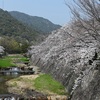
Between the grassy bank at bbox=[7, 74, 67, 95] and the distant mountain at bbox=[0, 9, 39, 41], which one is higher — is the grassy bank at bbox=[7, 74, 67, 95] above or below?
below

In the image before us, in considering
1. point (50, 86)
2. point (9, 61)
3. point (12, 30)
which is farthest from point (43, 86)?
point (12, 30)

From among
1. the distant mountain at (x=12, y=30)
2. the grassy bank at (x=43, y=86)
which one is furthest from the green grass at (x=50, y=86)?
the distant mountain at (x=12, y=30)

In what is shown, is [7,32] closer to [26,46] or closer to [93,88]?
[26,46]

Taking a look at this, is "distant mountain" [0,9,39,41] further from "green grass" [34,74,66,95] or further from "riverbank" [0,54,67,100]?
"riverbank" [0,54,67,100]

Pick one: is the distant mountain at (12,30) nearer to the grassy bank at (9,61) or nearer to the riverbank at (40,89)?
the grassy bank at (9,61)

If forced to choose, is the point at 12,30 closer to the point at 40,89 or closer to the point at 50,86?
the point at 50,86

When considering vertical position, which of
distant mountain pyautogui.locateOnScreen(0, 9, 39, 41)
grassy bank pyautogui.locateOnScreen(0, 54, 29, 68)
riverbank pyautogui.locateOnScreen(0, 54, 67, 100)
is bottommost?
grassy bank pyautogui.locateOnScreen(0, 54, 29, 68)

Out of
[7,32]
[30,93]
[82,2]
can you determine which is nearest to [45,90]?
[30,93]

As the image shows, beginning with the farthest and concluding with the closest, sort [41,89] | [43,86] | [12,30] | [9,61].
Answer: [12,30]
[9,61]
[43,86]
[41,89]

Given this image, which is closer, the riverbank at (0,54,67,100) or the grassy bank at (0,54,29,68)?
the riverbank at (0,54,67,100)

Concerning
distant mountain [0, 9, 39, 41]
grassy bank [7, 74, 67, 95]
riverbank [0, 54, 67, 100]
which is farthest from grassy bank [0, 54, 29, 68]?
distant mountain [0, 9, 39, 41]

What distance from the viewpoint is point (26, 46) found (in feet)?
357

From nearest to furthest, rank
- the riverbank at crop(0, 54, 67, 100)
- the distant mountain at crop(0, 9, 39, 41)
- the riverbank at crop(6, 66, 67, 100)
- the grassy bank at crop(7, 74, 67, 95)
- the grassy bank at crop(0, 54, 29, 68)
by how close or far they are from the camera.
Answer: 1. the riverbank at crop(0, 54, 67, 100)
2. the riverbank at crop(6, 66, 67, 100)
3. the grassy bank at crop(7, 74, 67, 95)
4. the grassy bank at crop(0, 54, 29, 68)
5. the distant mountain at crop(0, 9, 39, 41)

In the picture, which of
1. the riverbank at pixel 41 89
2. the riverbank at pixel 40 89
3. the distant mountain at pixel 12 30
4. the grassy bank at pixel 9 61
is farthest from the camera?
the distant mountain at pixel 12 30
